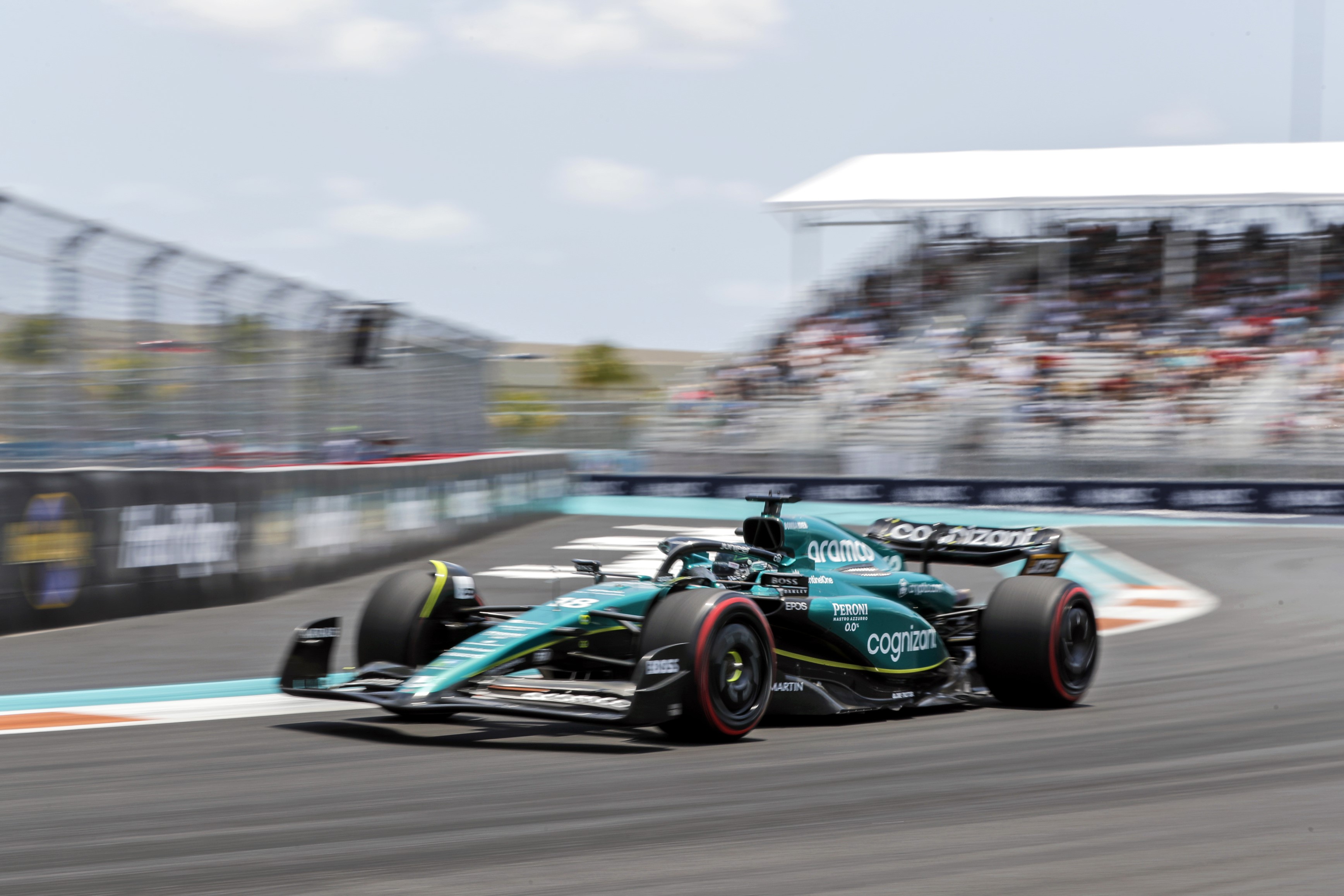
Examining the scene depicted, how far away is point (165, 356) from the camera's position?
10539mm

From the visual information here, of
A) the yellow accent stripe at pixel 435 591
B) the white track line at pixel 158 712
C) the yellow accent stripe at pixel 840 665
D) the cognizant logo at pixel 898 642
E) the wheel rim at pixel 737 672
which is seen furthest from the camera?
the cognizant logo at pixel 898 642

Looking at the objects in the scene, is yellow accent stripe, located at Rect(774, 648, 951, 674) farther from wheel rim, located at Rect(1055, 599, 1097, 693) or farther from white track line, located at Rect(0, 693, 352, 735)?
white track line, located at Rect(0, 693, 352, 735)

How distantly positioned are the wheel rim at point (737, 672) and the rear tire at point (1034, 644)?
157 cm

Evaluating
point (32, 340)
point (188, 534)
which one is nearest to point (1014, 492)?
point (188, 534)

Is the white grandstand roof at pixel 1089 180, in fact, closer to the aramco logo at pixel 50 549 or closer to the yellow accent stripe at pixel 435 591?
the aramco logo at pixel 50 549

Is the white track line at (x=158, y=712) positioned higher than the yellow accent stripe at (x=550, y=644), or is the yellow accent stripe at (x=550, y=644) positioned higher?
the yellow accent stripe at (x=550, y=644)

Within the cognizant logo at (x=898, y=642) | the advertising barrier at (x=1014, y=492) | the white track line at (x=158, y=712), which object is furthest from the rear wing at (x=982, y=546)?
the advertising barrier at (x=1014, y=492)

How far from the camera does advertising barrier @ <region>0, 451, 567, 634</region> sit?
30.1 feet

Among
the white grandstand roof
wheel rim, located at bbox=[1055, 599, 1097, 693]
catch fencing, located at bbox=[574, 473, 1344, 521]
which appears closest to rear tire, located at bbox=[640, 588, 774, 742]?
wheel rim, located at bbox=[1055, 599, 1097, 693]

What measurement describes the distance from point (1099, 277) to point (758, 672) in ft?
73.3

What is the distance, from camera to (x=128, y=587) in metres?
9.98

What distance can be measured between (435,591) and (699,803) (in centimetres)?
229

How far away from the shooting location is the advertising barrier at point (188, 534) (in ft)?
30.1

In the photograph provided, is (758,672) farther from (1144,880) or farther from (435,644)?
(1144,880)
